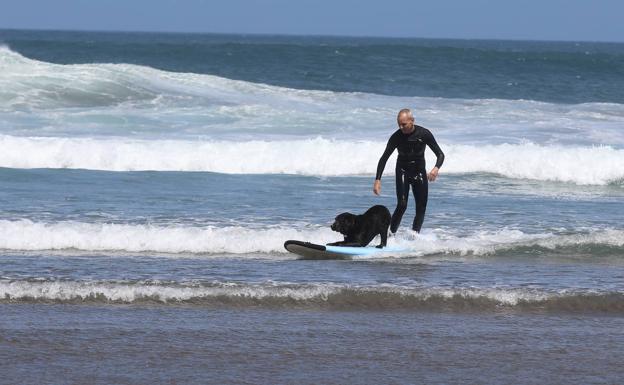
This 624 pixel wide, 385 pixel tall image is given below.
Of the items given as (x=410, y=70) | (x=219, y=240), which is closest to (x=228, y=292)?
(x=219, y=240)

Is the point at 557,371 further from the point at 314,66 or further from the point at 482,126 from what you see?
the point at 314,66

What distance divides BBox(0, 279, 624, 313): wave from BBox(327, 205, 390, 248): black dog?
2041 millimetres

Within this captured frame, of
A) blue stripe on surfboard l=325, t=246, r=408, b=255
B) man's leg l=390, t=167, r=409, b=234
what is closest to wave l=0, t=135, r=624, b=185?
man's leg l=390, t=167, r=409, b=234

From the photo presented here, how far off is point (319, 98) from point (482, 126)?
7.07 meters

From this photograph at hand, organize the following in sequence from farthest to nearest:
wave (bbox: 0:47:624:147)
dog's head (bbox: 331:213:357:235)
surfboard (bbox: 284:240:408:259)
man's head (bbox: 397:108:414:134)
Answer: wave (bbox: 0:47:624:147), man's head (bbox: 397:108:414:134), dog's head (bbox: 331:213:357:235), surfboard (bbox: 284:240:408:259)

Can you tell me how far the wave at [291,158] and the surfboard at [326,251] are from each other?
275 inches

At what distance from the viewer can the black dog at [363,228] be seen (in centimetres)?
955

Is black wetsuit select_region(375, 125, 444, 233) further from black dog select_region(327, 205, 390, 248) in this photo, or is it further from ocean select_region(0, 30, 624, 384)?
black dog select_region(327, 205, 390, 248)

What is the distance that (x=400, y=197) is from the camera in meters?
9.96

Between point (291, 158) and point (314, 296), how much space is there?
9.75 metres

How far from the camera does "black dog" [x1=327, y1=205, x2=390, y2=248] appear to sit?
9.55 meters

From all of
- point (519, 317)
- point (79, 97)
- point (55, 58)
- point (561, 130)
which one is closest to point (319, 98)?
point (79, 97)

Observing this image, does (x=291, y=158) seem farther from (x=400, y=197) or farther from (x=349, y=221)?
(x=349, y=221)

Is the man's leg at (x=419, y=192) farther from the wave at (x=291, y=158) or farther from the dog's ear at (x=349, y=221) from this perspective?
the wave at (x=291, y=158)
